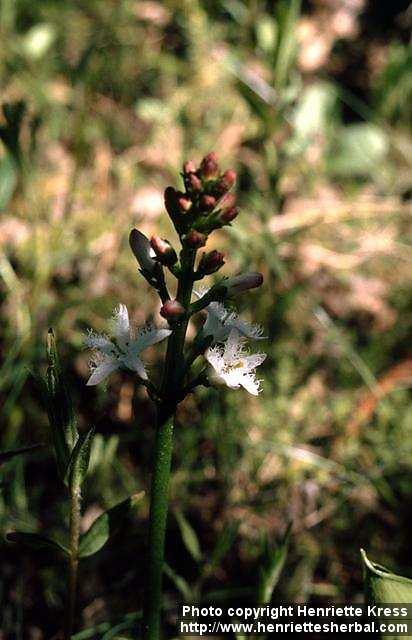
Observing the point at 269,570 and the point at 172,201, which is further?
the point at 269,570

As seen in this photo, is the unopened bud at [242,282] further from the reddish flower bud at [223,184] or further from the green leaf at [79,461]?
the green leaf at [79,461]

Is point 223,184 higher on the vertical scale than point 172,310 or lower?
higher

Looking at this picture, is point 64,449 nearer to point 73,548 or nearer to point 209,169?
point 73,548

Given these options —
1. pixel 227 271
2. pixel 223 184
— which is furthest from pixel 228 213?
pixel 227 271

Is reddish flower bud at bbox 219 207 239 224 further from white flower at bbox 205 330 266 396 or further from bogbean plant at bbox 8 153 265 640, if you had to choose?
white flower at bbox 205 330 266 396

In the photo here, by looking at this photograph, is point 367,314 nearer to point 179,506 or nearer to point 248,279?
point 179,506

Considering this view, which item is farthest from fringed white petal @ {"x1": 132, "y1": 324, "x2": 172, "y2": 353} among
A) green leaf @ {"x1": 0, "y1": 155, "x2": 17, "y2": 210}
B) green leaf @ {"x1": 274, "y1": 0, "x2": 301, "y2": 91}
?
green leaf @ {"x1": 274, "y1": 0, "x2": 301, "y2": 91}

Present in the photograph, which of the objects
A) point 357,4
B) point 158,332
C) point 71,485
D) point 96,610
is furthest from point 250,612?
point 357,4

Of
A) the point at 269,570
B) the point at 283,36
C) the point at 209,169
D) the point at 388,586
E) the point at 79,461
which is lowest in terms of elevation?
the point at 388,586
